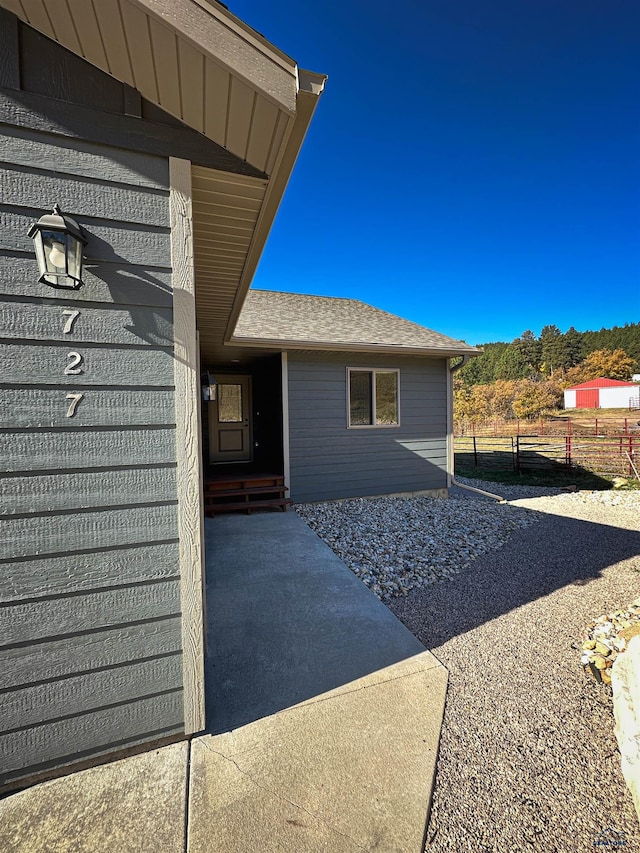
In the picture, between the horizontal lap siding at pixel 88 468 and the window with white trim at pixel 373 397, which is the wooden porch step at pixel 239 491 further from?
the horizontal lap siding at pixel 88 468

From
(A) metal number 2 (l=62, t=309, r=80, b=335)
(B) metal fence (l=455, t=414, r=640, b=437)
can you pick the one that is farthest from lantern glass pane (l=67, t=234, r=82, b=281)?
(B) metal fence (l=455, t=414, r=640, b=437)

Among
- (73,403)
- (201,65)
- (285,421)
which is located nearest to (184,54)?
(201,65)

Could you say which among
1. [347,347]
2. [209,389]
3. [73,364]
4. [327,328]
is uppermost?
[327,328]

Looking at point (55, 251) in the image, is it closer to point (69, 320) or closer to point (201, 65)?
point (69, 320)

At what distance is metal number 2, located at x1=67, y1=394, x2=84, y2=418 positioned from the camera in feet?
4.65

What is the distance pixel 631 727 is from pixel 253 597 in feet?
8.01

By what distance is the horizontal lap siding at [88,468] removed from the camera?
1.36 metres

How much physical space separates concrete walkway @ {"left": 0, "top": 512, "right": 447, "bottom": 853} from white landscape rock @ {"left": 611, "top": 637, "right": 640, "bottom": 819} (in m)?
0.75

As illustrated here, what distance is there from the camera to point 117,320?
1.47m

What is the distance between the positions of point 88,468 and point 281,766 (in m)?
1.53

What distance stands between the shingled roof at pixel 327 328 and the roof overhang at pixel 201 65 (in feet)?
12.7

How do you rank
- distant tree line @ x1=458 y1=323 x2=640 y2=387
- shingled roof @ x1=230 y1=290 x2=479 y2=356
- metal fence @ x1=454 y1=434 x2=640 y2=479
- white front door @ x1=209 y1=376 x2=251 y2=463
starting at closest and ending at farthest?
shingled roof @ x1=230 y1=290 x2=479 y2=356 < white front door @ x1=209 y1=376 x2=251 y2=463 < metal fence @ x1=454 y1=434 x2=640 y2=479 < distant tree line @ x1=458 y1=323 x2=640 y2=387

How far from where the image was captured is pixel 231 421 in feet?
24.9

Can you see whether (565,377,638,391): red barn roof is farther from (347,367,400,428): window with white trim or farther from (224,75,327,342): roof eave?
(224,75,327,342): roof eave
